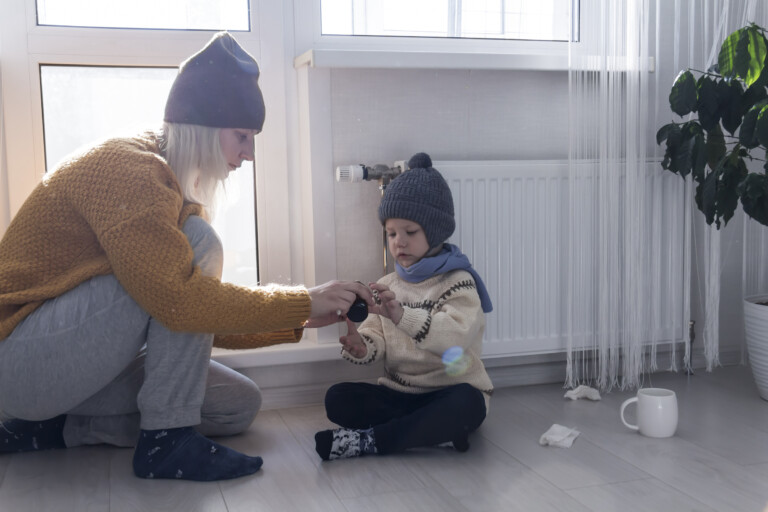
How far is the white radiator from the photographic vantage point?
2141 millimetres

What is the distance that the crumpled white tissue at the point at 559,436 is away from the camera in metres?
1.78

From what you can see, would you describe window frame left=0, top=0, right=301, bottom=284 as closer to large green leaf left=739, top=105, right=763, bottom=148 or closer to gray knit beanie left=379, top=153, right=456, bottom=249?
gray knit beanie left=379, top=153, right=456, bottom=249

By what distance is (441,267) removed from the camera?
1.89m

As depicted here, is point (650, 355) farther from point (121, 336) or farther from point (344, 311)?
point (121, 336)

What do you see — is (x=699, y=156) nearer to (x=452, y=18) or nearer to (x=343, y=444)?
(x=452, y=18)

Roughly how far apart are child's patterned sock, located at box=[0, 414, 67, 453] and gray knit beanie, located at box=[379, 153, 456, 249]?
0.88 m

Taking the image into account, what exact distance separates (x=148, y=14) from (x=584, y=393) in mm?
1516

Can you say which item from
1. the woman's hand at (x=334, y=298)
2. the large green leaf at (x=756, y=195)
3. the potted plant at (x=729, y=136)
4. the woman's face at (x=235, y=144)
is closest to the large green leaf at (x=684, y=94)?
the potted plant at (x=729, y=136)

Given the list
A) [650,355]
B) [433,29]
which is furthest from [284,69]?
[650,355]

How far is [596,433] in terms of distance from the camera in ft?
6.13

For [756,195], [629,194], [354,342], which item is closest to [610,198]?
[629,194]

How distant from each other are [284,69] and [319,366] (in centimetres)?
80

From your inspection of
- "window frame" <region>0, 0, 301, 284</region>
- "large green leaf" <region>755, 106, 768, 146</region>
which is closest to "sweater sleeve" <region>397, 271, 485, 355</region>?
"window frame" <region>0, 0, 301, 284</region>

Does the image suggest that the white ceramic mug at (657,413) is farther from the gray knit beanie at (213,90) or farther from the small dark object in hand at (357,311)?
the gray knit beanie at (213,90)
